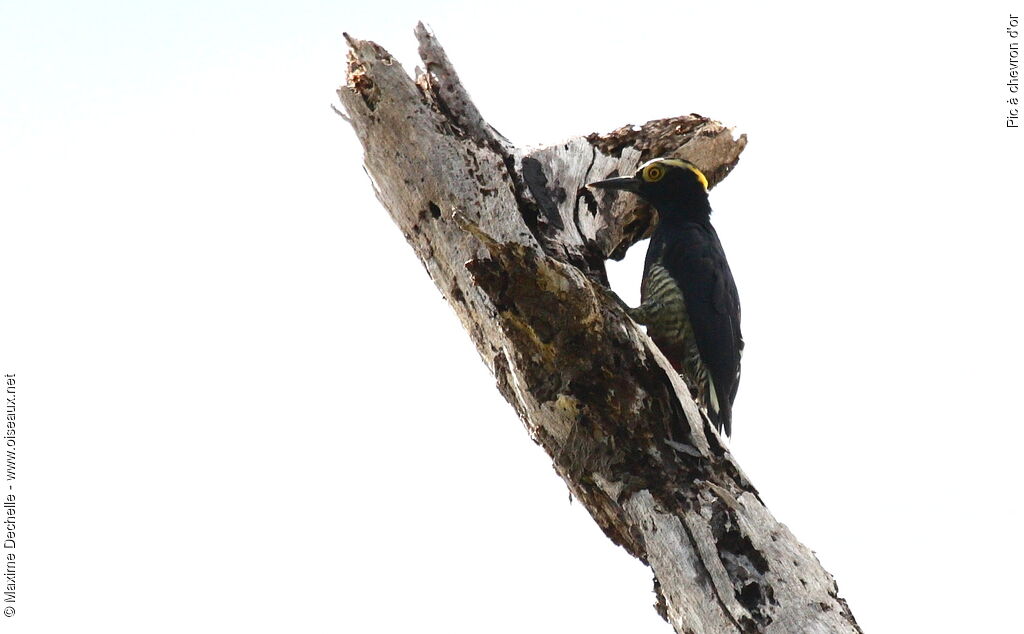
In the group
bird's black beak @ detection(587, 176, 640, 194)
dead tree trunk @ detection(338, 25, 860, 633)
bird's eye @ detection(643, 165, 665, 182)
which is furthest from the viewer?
bird's eye @ detection(643, 165, 665, 182)

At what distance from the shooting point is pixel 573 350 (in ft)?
12.9

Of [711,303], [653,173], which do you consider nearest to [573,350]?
[711,303]

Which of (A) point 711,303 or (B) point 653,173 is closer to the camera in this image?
(A) point 711,303

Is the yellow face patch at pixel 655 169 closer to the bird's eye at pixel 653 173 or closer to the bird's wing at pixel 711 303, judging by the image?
the bird's eye at pixel 653 173

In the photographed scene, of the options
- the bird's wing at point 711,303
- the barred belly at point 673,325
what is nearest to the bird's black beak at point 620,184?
the bird's wing at point 711,303

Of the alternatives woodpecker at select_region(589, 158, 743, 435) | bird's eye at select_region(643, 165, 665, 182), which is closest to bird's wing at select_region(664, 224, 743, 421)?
woodpecker at select_region(589, 158, 743, 435)

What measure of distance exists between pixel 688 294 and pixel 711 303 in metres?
0.14

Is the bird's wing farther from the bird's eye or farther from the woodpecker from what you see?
the bird's eye

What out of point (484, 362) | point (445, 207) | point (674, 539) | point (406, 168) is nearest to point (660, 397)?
point (674, 539)

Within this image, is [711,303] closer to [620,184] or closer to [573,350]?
[620,184]

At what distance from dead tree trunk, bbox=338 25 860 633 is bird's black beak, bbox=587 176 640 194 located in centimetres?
7

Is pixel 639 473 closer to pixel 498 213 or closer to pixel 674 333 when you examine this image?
pixel 498 213

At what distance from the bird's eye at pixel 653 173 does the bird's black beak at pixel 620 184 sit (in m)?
0.07

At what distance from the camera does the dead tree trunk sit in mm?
3443
